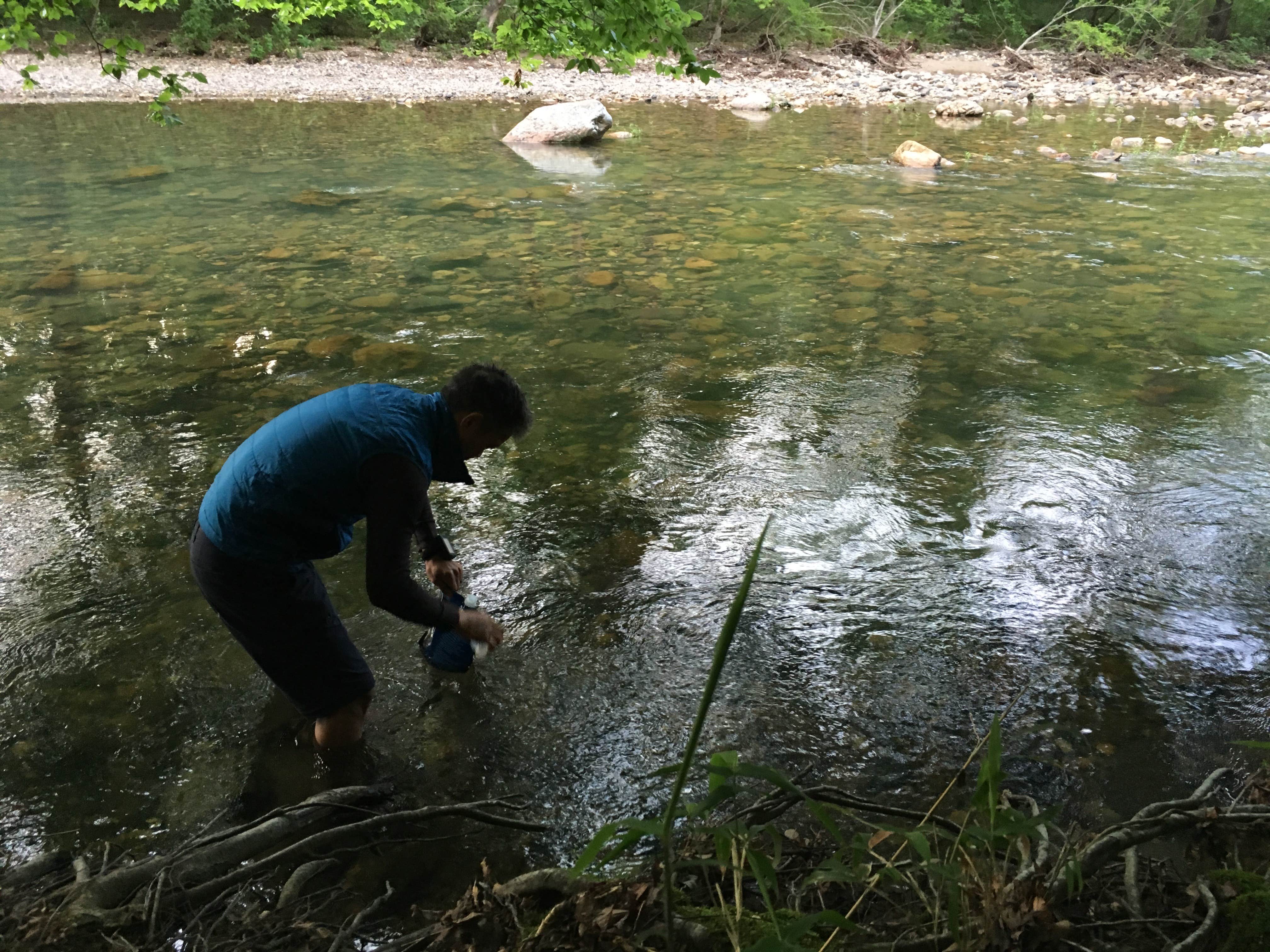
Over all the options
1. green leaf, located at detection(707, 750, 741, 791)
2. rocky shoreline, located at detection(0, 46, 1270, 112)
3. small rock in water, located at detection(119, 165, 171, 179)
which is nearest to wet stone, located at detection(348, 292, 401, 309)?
green leaf, located at detection(707, 750, 741, 791)

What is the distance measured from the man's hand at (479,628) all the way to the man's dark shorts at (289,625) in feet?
1.25

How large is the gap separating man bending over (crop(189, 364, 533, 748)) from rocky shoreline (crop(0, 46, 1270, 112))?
17163 mm

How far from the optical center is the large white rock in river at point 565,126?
14.4m

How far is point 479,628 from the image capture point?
258 cm

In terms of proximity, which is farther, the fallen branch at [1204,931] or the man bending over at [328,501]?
the man bending over at [328,501]

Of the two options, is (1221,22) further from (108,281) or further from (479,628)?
(479,628)

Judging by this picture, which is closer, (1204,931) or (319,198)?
(1204,931)

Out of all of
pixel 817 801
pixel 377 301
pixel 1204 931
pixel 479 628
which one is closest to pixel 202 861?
pixel 479 628

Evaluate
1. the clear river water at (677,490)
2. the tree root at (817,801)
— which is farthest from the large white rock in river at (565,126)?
the tree root at (817,801)

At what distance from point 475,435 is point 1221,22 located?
35.5 m

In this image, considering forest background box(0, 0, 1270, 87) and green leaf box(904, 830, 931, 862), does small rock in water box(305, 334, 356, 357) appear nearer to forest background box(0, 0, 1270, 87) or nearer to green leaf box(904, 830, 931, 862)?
forest background box(0, 0, 1270, 87)

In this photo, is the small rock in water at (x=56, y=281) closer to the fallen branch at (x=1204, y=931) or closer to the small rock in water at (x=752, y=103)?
the fallen branch at (x=1204, y=931)

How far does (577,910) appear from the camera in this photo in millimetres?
1850

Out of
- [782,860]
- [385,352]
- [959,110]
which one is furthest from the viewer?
[959,110]
